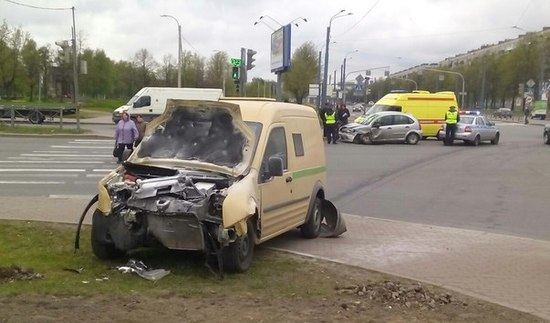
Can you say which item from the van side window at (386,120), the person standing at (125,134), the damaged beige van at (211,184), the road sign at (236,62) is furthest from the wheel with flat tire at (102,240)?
the road sign at (236,62)

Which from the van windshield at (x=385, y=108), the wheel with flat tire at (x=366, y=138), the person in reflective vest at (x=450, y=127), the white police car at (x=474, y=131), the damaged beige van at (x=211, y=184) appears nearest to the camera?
the damaged beige van at (x=211, y=184)

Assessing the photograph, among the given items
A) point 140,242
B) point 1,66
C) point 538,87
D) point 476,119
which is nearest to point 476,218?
point 140,242

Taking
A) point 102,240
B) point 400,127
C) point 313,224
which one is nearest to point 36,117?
point 400,127

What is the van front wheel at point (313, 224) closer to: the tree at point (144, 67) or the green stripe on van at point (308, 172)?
the green stripe on van at point (308, 172)

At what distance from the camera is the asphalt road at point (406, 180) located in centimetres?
1244

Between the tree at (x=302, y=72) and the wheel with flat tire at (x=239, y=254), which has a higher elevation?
the tree at (x=302, y=72)

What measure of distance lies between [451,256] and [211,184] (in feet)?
11.2

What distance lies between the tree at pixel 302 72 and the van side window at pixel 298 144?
6590 centimetres

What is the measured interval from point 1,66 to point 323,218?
180ft

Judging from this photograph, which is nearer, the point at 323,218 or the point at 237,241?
the point at 237,241

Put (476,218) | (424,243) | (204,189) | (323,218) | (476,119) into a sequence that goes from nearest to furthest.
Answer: (204,189), (424,243), (323,218), (476,218), (476,119)

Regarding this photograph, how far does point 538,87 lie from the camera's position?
8800 cm

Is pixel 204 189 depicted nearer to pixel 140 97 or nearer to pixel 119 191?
pixel 119 191

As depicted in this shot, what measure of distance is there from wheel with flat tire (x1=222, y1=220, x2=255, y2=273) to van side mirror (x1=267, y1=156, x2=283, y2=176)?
713 mm
